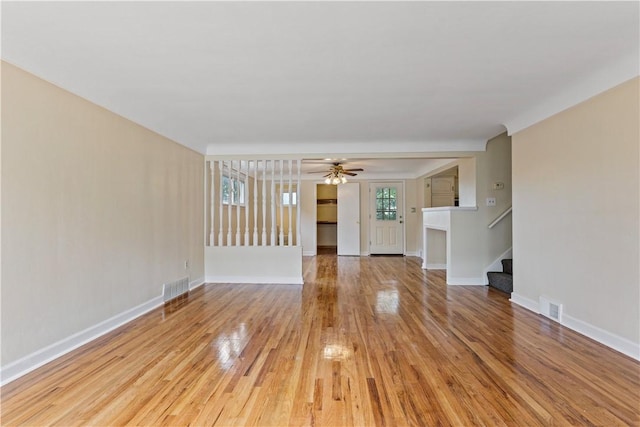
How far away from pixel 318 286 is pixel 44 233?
3383 mm

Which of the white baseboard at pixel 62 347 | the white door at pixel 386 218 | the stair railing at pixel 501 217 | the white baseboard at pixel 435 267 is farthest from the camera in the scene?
the white door at pixel 386 218

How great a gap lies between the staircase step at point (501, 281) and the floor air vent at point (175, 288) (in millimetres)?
4447

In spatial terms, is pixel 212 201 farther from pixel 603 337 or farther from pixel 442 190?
pixel 442 190

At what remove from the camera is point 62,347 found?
2.37 metres

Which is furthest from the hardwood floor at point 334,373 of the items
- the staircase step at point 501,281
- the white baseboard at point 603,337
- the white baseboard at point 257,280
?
the white baseboard at point 257,280

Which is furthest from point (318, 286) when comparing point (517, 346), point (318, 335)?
point (517, 346)

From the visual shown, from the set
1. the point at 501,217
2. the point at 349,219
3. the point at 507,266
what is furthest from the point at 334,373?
the point at 349,219

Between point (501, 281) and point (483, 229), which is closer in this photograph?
point (501, 281)

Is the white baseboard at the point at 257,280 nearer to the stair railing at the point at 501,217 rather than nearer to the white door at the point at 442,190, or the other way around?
the stair railing at the point at 501,217

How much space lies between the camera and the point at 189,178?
4.53 m

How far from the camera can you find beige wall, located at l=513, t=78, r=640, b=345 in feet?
7.70

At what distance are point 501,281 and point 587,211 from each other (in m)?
1.93

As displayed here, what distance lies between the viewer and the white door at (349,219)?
8.45 metres

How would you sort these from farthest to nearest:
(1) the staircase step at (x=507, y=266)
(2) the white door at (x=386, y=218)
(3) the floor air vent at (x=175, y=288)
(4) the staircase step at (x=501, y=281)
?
(2) the white door at (x=386, y=218), (1) the staircase step at (x=507, y=266), (4) the staircase step at (x=501, y=281), (3) the floor air vent at (x=175, y=288)
